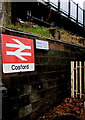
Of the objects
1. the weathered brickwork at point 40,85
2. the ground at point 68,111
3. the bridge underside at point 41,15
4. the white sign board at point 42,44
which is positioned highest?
the bridge underside at point 41,15

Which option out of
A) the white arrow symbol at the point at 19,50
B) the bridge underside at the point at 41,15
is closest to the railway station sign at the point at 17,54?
Answer: the white arrow symbol at the point at 19,50

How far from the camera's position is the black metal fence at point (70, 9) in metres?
9.82

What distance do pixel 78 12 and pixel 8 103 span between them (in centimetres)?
1184

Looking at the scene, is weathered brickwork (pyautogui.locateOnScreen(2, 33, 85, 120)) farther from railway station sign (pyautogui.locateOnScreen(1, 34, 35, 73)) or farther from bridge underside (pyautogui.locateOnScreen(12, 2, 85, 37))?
bridge underside (pyautogui.locateOnScreen(12, 2, 85, 37))

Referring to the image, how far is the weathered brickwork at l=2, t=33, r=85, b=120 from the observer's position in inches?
119

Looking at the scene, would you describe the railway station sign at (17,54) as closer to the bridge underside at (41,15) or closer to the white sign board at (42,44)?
the white sign board at (42,44)

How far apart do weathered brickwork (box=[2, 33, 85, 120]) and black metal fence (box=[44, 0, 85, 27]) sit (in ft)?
16.8

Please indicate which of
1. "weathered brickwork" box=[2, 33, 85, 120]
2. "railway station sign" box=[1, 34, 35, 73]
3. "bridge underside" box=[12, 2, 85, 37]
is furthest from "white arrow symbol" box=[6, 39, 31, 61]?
"bridge underside" box=[12, 2, 85, 37]

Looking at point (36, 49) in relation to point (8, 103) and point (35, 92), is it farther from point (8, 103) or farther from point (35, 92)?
point (8, 103)

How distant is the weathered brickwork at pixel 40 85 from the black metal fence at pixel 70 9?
16.8ft

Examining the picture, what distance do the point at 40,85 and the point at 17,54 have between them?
1.30 metres

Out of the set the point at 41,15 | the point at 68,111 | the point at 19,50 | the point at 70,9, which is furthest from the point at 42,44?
the point at 70,9

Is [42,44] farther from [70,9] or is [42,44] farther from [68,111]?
[70,9]

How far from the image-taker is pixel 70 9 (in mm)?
11430
